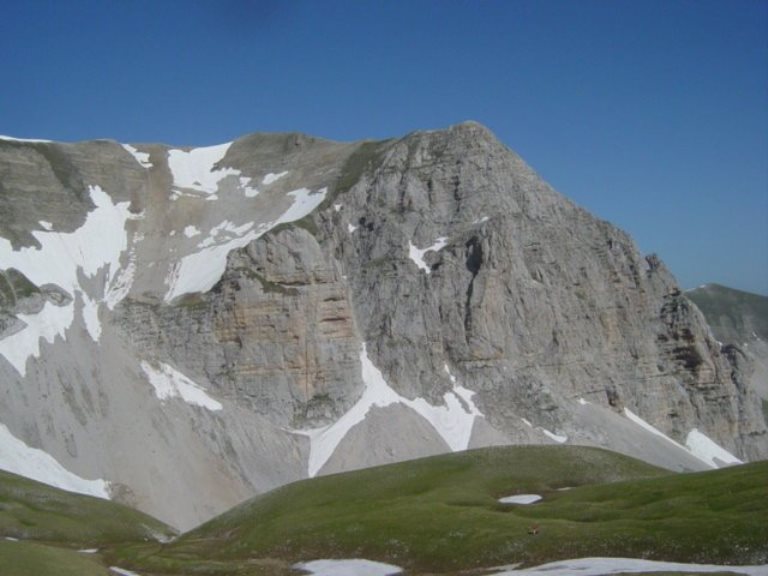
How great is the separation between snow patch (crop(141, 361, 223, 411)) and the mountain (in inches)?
11.9

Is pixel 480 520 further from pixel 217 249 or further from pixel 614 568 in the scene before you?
pixel 217 249

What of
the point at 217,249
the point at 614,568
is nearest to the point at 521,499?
the point at 614,568

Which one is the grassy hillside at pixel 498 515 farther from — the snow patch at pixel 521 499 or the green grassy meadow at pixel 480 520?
the snow patch at pixel 521 499

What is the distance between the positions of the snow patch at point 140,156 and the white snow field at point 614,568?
115m

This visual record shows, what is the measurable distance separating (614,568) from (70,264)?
3592 inches

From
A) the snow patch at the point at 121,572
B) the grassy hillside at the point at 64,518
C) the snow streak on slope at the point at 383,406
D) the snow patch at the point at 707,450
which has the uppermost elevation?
the snow streak on slope at the point at 383,406

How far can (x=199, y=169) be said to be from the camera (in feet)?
470

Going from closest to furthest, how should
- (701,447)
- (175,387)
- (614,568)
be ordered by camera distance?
(614,568) < (175,387) < (701,447)

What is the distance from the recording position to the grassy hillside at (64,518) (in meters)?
56.5

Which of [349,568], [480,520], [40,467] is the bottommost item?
[349,568]

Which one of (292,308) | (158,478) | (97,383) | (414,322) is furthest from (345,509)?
(414,322)

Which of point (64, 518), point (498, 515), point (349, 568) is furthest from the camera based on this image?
point (64, 518)

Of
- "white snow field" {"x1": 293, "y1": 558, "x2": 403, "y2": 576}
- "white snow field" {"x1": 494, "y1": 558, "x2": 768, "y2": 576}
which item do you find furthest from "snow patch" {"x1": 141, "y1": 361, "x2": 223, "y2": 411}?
"white snow field" {"x1": 494, "y1": 558, "x2": 768, "y2": 576}

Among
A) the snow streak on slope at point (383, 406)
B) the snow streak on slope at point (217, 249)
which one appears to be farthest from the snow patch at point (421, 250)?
the snow streak on slope at point (383, 406)
